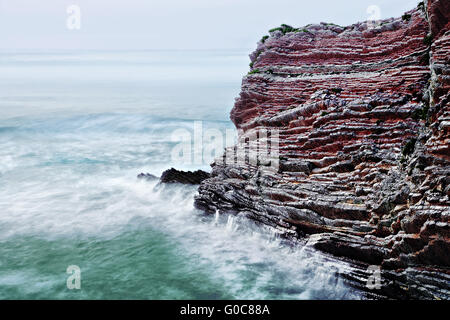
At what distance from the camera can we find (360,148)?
653 inches

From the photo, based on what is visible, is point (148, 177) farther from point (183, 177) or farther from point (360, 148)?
point (360, 148)

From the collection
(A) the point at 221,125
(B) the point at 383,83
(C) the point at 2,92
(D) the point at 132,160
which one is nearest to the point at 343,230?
(B) the point at 383,83

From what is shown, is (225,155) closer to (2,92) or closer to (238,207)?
(238,207)

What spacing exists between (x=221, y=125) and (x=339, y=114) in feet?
112

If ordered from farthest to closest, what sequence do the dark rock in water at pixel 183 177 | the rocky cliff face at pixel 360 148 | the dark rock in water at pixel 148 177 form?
the dark rock in water at pixel 148 177 < the dark rock in water at pixel 183 177 < the rocky cliff face at pixel 360 148

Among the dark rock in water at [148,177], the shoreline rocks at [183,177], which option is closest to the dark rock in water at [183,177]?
the shoreline rocks at [183,177]

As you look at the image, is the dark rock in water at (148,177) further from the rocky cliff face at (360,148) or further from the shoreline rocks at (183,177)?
the rocky cliff face at (360,148)

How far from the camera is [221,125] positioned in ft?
169

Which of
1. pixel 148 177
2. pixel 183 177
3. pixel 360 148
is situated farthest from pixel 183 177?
pixel 360 148

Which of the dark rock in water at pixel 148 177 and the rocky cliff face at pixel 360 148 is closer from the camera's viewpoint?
the rocky cliff face at pixel 360 148

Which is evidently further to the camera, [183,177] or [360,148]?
[183,177]

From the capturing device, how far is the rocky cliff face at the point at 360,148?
1328cm

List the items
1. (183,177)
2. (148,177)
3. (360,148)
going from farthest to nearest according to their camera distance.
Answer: (148,177), (183,177), (360,148)

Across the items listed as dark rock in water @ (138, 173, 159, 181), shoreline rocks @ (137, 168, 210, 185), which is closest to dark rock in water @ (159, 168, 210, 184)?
shoreline rocks @ (137, 168, 210, 185)
